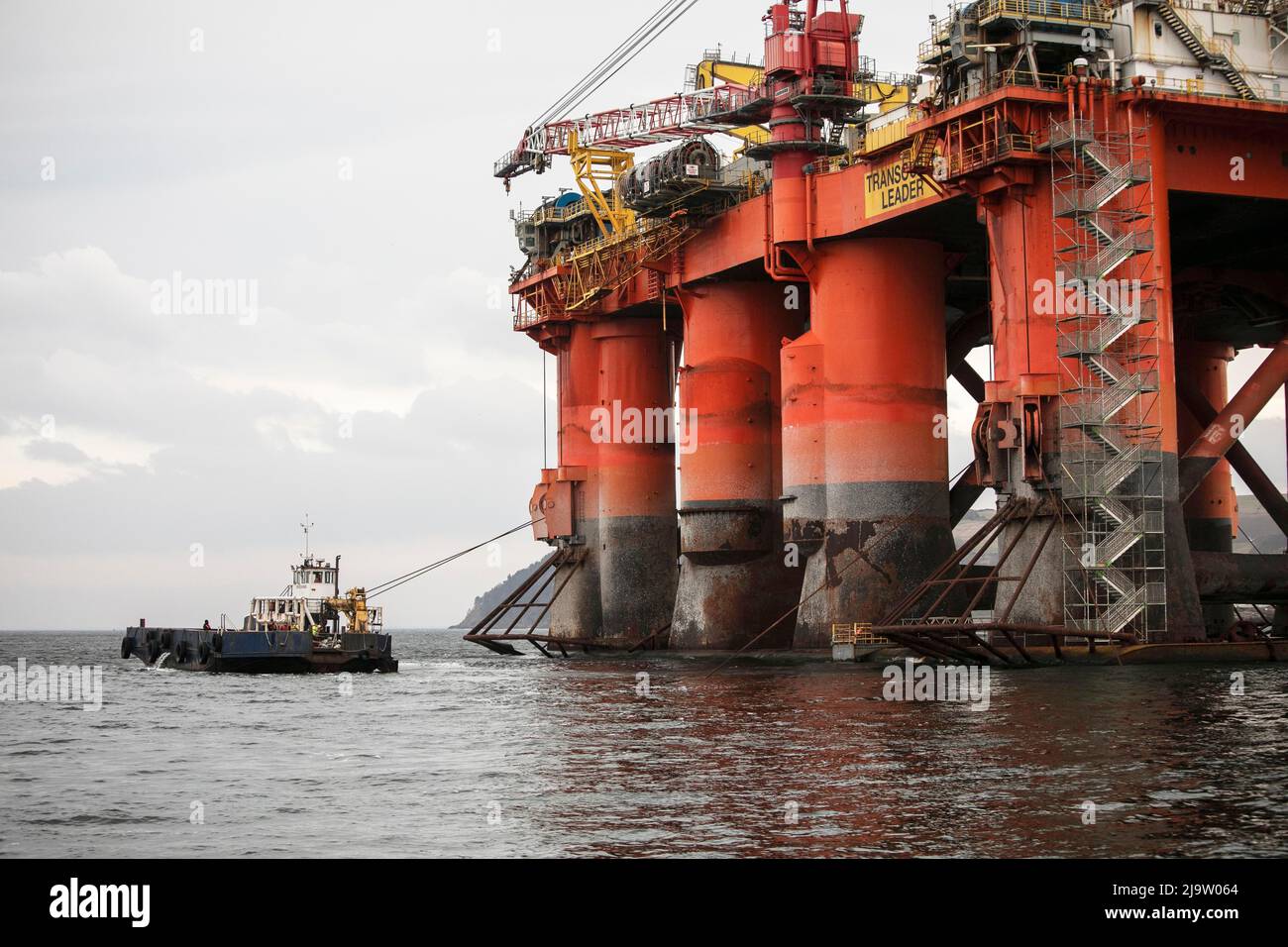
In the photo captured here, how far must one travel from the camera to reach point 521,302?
76.8 meters

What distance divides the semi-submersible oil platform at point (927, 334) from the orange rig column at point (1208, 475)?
0.47 ft

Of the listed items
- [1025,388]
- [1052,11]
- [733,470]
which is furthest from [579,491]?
[1052,11]

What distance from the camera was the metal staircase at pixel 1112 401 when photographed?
4234 cm

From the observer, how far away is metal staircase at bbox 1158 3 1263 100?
45.7 m

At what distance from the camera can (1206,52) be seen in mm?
45594

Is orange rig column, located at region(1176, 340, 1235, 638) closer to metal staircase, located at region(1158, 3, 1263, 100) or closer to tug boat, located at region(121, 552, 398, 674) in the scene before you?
metal staircase, located at region(1158, 3, 1263, 100)

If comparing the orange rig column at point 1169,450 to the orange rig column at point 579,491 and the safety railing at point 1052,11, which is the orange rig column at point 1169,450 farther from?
the orange rig column at point 579,491

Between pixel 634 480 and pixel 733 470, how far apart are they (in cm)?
898

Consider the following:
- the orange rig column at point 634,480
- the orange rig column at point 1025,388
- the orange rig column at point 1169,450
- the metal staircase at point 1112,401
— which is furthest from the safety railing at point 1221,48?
the orange rig column at point 634,480

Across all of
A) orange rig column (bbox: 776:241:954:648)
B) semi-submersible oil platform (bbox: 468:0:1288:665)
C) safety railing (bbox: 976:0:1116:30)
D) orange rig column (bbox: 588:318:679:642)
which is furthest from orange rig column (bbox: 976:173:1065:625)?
orange rig column (bbox: 588:318:679:642)

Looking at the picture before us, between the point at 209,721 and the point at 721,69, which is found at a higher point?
→ the point at 721,69

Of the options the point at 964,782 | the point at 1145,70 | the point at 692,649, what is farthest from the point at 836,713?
the point at 692,649
